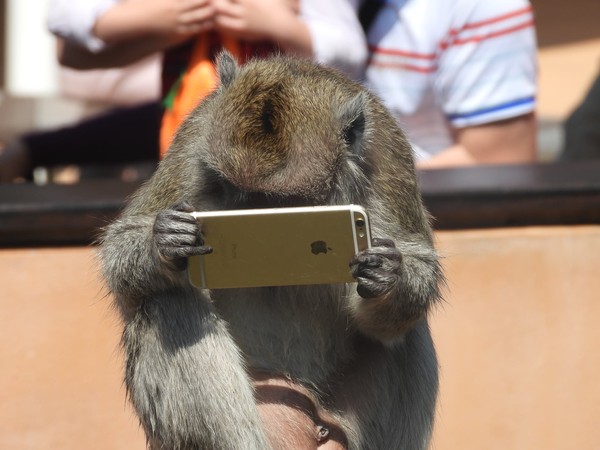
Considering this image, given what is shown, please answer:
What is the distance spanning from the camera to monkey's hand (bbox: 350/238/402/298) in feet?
10.0

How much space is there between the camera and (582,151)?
328 inches

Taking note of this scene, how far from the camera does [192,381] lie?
3.30 metres

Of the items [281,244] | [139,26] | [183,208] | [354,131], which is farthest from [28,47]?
Answer: [281,244]

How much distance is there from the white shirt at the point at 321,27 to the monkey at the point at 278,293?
3.40 ft

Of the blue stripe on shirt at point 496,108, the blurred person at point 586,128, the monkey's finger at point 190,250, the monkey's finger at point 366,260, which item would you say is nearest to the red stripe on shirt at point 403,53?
the blue stripe on shirt at point 496,108

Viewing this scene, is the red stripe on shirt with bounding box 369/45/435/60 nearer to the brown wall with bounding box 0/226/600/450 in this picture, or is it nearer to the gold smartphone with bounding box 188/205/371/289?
the brown wall with bounding box 0/226/600/450

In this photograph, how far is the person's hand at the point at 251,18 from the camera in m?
4.66

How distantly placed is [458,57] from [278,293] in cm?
205

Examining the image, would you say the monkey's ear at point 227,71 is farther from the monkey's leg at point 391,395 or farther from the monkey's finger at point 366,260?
the monkey's leg at point 391,395

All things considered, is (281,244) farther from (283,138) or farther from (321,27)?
(321,27)

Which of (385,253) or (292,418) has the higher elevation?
(385,253)

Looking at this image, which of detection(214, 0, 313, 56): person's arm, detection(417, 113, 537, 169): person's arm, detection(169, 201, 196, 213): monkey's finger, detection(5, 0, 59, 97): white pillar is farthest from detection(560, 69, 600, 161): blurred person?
detection(169, 201, 196, 213): monkey's finger

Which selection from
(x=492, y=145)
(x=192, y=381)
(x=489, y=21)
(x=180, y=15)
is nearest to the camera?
(x=192, y=381)

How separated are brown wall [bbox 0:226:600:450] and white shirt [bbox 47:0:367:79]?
91cm
